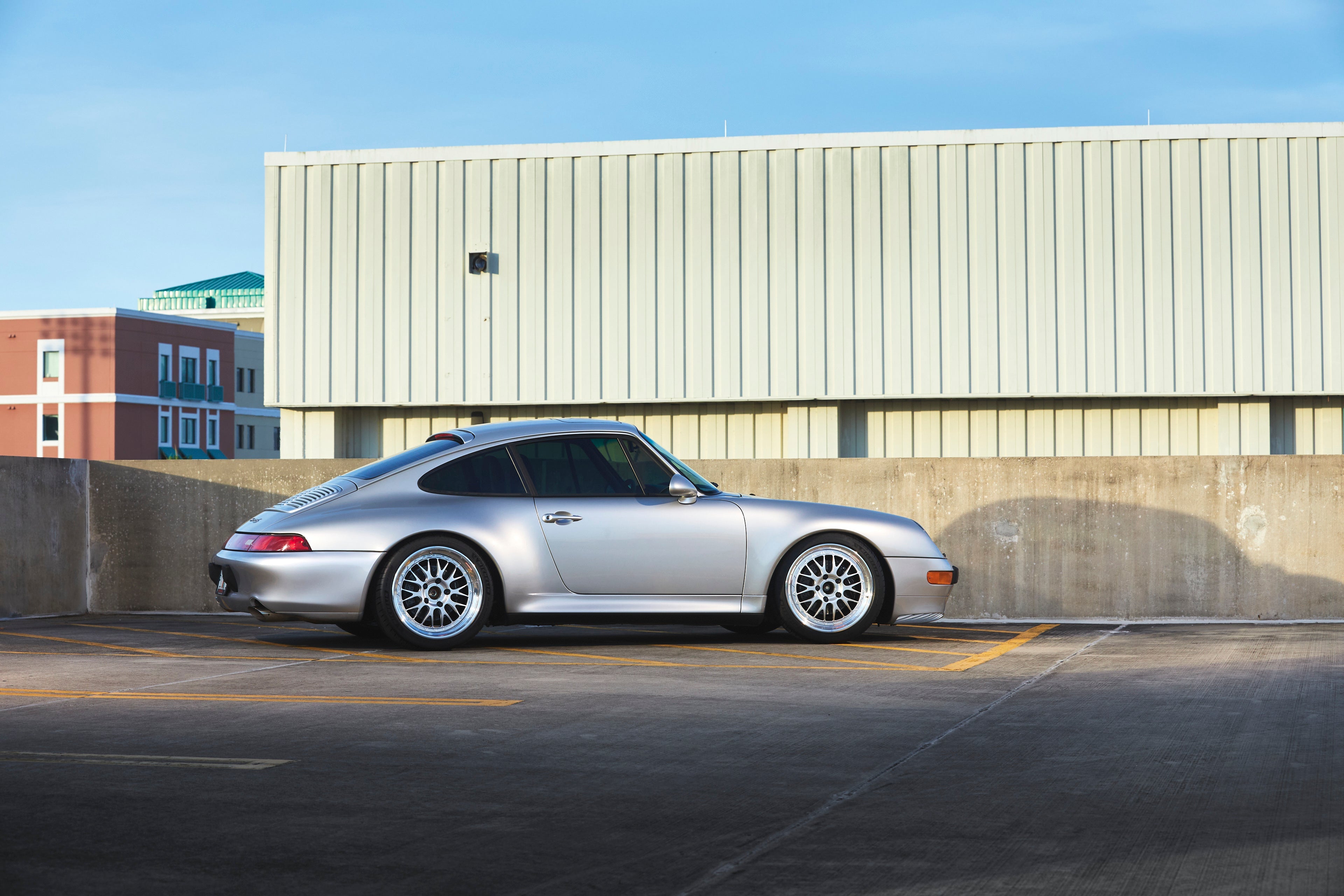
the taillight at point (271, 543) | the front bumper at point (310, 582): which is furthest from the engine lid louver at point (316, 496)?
the front bumper at point (310, 582)

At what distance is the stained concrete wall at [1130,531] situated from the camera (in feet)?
36.6

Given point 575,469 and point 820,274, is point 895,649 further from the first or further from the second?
point 820,274

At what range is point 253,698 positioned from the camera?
6.41 m

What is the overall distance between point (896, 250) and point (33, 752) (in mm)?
14634

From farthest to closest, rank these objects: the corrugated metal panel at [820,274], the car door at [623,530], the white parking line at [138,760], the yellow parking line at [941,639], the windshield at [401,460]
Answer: the corrugated metal panel at [820,274] < the yellow parking line at [941,639] < the windshield at [401,460] < the car door at [623,530] < the white parking line at [138,760]

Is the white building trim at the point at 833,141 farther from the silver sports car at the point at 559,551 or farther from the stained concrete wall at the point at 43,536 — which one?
the silver sports car at the point at 559,551

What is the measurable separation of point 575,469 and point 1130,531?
4.91 meters

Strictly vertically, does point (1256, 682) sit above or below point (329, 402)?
below

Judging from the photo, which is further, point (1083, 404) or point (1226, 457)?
point (1083, 404)

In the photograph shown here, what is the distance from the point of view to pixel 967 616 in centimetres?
1144

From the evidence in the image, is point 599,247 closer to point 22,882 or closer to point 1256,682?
point 1256,682

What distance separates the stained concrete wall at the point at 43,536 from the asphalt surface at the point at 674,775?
3862 millimetres

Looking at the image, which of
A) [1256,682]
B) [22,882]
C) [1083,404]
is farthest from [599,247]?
[22,882]

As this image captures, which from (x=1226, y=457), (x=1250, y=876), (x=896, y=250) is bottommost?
(x=1250, y=876)
